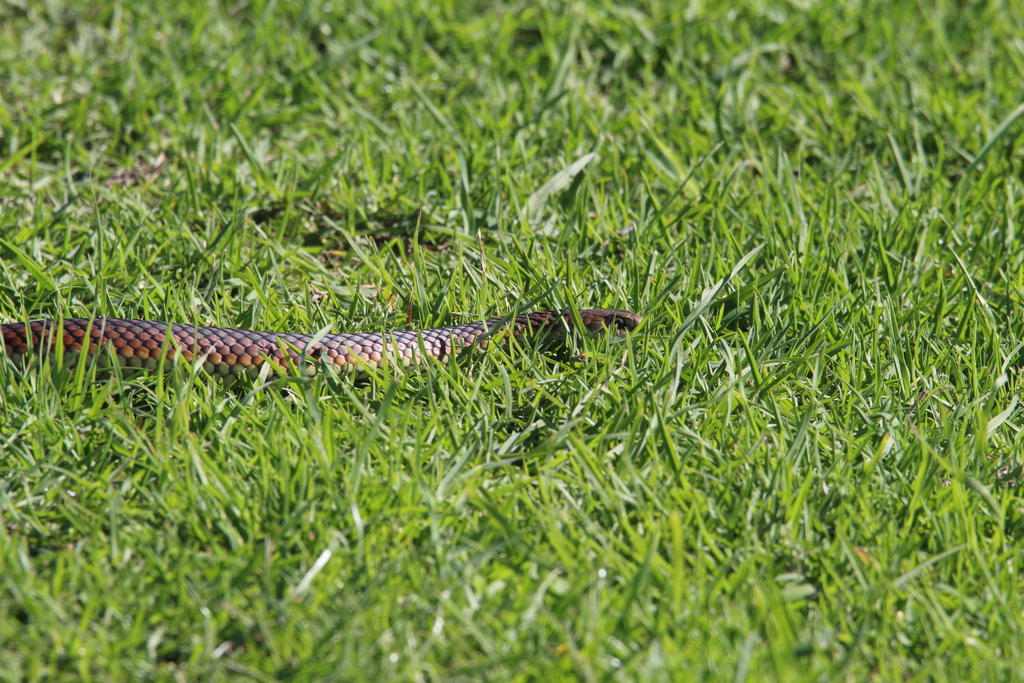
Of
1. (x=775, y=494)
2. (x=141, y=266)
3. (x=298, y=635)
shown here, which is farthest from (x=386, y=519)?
(x=141, y=266)

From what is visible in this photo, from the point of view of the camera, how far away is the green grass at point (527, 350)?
2428 mm

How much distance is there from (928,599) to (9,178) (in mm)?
4288

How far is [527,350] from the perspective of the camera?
358 cm

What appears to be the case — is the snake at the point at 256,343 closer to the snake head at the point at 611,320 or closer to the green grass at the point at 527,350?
the snake head at the point at 611,320

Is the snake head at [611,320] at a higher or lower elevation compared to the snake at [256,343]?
higher

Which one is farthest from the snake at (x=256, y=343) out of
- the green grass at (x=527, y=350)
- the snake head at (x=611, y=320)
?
the green grass at (x=527, y=350)

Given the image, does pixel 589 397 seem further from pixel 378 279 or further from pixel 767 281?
pixel 378 279

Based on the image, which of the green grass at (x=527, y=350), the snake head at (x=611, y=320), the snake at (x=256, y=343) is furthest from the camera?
the snake head at (x=611, y=320)

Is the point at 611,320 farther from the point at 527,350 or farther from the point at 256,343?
the point at 256,343

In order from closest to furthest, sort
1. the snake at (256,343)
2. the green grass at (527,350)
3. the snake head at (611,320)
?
1. the green grass at (527,350)
2. the snake at (256,343)
3. the snake head at (611,320)

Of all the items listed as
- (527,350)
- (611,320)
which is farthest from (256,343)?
(611,320)

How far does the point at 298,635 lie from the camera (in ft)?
7.73

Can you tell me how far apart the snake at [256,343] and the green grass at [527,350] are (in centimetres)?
11

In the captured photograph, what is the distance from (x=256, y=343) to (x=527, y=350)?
98 centimetres
